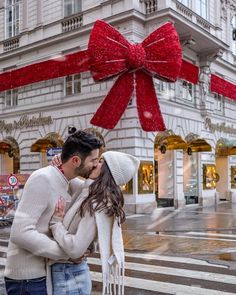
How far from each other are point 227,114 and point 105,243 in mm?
25931

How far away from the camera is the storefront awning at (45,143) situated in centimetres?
2308

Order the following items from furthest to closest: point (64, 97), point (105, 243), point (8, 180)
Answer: point (64, 97) < point (8, 180) < point (105, 243)

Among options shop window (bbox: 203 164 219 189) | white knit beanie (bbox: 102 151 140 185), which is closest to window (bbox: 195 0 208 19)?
shop window (bbox: 203 164 219 189)

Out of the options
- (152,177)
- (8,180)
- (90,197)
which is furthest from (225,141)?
(90,197)

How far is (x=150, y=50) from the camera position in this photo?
63.2ft

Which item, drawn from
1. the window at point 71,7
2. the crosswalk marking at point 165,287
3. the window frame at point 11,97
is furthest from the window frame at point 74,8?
the crosswalk marking at point 165,287

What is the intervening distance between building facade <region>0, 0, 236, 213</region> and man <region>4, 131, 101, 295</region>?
1684cm

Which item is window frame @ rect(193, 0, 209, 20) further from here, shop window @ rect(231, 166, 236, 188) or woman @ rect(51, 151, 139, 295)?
woman @ rect(51, 151, 139, 295)

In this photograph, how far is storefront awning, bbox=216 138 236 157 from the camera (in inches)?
1053

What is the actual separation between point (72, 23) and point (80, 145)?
68.0 ft

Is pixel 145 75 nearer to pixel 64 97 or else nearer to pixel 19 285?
pixel 64 97

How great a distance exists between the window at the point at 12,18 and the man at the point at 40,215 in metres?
24.5

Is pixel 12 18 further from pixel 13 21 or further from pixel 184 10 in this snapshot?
pixel 184 10

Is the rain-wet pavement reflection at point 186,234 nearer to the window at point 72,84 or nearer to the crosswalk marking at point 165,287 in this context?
the crosswalk marking at point 165,287
